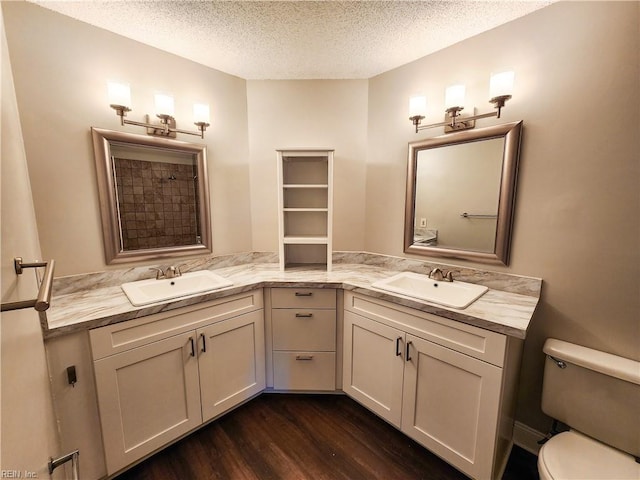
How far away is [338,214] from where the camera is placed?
7.13 feet

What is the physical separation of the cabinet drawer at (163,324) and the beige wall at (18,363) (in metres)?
0.20

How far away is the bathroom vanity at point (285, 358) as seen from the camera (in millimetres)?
1159

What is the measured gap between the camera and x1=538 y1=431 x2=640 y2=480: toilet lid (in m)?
0.98

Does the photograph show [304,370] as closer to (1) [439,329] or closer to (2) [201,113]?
(1) [439,329]

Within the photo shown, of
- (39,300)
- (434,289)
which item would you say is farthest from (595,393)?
(39,300)

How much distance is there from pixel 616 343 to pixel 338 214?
5.63ft

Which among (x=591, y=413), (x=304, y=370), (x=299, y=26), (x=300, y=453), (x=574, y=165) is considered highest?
(x=299, y=26)

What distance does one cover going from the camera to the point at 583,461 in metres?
1.03

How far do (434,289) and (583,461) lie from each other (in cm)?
90

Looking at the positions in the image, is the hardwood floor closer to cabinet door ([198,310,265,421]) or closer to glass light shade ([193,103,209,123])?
cabinet door ([198,310,265,421])

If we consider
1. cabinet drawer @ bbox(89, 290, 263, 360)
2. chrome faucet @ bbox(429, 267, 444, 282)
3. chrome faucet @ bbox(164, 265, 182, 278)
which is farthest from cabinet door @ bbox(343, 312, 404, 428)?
chrome faucet @ bbox(164, 265, 182, 278)

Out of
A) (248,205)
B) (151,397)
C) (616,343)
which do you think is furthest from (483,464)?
(248,205)

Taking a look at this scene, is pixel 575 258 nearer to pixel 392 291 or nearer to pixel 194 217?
pixel 392 291

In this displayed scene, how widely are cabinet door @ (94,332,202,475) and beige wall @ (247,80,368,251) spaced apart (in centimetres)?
125
